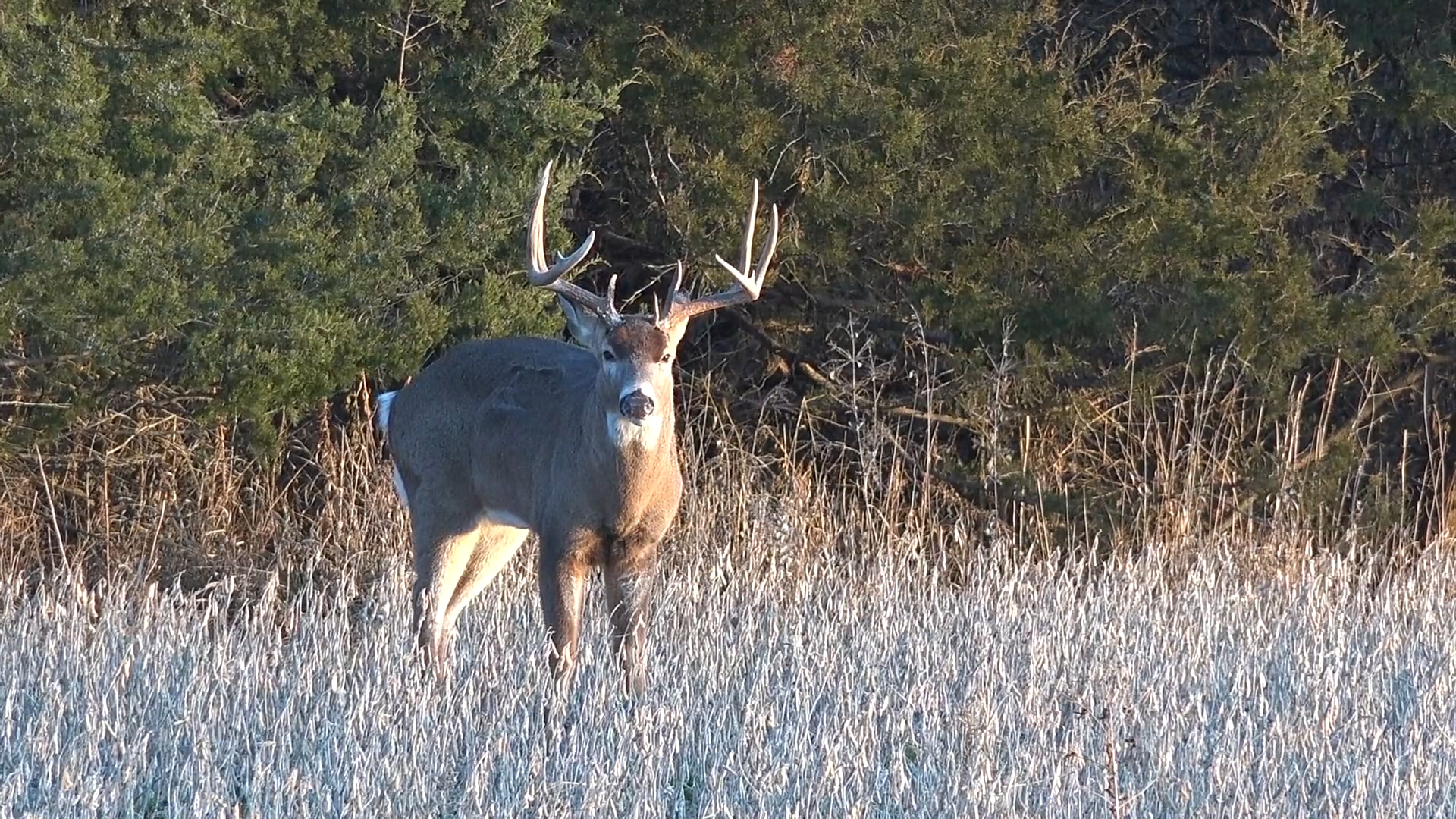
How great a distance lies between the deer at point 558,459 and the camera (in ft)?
21.9

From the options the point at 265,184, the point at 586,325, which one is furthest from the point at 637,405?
the point at 265,184

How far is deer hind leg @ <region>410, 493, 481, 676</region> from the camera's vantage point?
7.30 metres

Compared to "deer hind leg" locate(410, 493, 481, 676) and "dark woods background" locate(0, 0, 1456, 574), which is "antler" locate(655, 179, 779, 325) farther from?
"dark woods background" locate(0, 0, 1456, 574)

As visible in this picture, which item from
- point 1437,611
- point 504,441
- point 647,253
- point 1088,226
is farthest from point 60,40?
point 1437,611

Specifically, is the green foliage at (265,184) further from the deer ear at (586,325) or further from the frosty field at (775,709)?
the deer ear at (586,325)

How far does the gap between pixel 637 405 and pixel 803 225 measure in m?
3.03

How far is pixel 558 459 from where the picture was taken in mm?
7043

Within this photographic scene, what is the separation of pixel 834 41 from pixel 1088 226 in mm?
1420

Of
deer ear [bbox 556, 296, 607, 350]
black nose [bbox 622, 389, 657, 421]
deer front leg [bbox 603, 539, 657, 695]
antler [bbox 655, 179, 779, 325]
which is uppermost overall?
antler [bbox 655, 179, 779, 325]

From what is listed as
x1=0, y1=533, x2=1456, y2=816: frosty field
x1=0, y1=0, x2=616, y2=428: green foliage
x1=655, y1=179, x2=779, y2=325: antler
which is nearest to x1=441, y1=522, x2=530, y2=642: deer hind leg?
x1=0, y1=533, x2=1456, y2=816: frosty field

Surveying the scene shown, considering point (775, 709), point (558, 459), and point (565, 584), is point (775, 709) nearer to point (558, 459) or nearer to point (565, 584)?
point (565, 584)

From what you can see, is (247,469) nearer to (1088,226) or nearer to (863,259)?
(863,259)

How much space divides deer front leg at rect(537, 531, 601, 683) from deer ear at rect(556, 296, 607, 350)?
0.63 m

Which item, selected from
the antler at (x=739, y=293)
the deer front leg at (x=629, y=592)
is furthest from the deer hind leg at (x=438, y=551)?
the antler at (x=739, y=293)
